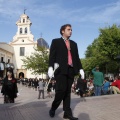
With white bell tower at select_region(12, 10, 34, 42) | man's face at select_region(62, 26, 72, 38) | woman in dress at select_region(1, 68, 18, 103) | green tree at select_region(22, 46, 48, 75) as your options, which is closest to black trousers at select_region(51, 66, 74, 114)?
man's face at select_region(62, 26, 72, 38)

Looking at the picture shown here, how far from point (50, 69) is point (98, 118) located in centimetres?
148

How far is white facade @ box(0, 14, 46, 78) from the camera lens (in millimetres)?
79562

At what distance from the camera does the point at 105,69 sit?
50344 mm

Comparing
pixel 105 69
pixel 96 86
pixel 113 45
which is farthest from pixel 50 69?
pixel 105 69

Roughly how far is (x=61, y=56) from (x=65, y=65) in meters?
0.22

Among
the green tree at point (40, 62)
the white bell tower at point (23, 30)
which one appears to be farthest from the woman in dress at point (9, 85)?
the white bell tower at point (23, 30)

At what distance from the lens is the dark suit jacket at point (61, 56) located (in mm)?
5501

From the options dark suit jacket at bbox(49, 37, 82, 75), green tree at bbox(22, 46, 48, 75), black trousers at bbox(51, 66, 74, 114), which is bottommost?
black trousers at bbox(51, 66, 74, 114)

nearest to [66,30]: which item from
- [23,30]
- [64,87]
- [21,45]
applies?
[64,87]

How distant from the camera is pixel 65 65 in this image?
5.51 m

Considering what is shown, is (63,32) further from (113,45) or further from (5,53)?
(5,53)

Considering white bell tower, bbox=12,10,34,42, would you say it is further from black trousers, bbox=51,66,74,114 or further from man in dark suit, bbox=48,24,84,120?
black trousers, bbox=51,66,74,114

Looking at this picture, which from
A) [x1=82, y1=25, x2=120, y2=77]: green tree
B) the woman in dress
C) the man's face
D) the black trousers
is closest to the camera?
the black trousers

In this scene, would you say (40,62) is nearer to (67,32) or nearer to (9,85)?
(9,85)
